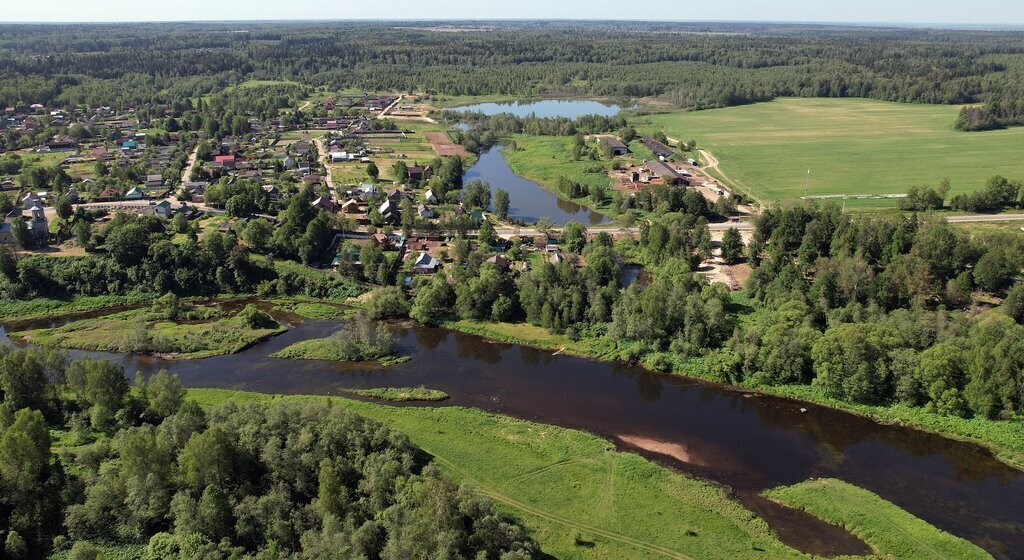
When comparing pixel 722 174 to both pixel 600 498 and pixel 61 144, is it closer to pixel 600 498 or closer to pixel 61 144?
pixel 600 498

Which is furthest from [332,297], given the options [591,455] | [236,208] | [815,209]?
[815,209]

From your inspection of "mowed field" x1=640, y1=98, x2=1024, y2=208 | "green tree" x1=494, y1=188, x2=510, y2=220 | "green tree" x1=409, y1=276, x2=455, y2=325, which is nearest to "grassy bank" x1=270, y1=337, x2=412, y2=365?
"green tree" x1=409, y1=276, x2=455, y2=325

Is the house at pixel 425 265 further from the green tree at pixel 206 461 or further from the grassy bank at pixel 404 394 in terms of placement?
the green tree at pixel 206 461

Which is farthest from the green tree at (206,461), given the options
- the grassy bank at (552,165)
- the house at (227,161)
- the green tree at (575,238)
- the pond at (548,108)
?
the pond at (548,108)

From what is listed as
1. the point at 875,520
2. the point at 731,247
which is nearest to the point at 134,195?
the point at 731,247

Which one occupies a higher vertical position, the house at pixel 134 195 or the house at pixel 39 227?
the house at pixel 134 195

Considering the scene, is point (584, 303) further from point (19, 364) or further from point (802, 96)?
point (802, 96)

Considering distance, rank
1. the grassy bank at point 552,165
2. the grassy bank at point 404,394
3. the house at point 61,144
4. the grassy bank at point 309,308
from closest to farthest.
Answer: the grassy bank at point 404,394 → the grassy bank at point 309,308 → the grassy bank at point 552,165 → the house at point 61,144
